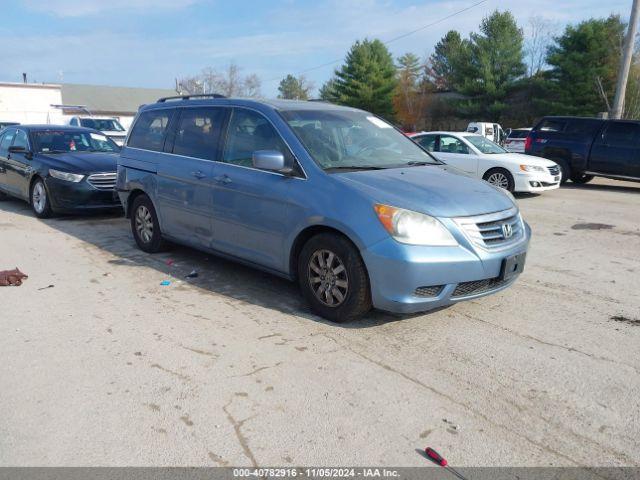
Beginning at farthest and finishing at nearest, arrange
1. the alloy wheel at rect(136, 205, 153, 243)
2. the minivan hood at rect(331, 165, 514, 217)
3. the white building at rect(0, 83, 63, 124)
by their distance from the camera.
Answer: the white building at rect(0, 83, 63, 124)
the alloy wheel at rect(136, 205, 153, 243)
the minivan hood at rect(331, 165, 514, 217)

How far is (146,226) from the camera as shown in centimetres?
667

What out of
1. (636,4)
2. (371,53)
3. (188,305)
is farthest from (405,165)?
(371,53)

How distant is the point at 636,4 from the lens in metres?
19.1

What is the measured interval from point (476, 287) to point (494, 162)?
29.1ft

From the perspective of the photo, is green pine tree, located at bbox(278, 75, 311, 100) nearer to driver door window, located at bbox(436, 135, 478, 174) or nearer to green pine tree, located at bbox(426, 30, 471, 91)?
green pine tree, located at bbox(426, 30, 471, 91)

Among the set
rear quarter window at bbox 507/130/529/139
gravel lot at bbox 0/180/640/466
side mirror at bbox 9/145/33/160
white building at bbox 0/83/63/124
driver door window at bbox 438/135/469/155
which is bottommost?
gravel lot at bbox 0/180/640/466

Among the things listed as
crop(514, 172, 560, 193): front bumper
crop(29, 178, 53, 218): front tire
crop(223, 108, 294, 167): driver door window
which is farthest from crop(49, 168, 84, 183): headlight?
crop(514, 172, 560, 193): front bumper

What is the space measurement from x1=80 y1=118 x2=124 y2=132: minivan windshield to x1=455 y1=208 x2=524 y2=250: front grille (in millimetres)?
20560

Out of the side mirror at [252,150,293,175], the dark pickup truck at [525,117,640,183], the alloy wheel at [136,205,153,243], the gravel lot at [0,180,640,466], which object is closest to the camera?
the gravel lot at [0,180,640,466]

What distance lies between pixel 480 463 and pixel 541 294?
2.93 metres

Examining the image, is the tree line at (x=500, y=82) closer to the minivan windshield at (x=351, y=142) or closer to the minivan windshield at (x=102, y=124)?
the minivan windshield at (x=102, y=124)

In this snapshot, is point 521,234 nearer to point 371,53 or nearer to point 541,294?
point 541,294

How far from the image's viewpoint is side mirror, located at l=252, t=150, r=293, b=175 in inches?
180

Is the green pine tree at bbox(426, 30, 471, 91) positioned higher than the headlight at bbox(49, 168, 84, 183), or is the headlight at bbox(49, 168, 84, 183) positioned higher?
the green pine tree at bbox(426, 30, 471, 91)
